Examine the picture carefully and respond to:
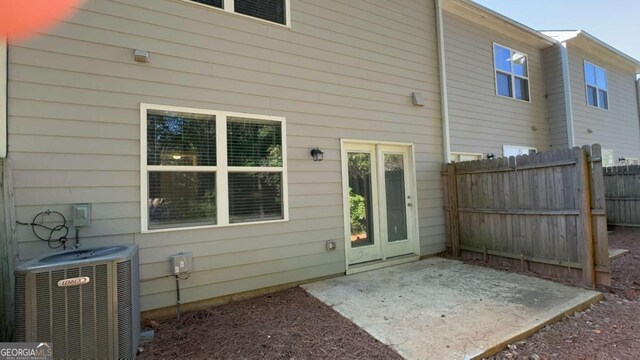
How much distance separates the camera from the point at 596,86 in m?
10.2

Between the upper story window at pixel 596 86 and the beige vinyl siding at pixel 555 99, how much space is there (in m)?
1.72

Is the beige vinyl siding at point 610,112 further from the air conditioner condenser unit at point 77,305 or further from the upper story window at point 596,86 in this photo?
the air conditioner condenser unit at point 77,305

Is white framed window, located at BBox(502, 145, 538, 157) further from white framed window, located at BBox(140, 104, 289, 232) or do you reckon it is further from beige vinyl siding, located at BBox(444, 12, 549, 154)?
white framed window, located at BBox(140, 104, 289, 232)

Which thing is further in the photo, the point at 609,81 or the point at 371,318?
the point at 609,81

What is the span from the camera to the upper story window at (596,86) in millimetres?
9945

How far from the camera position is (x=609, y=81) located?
35.6 ft

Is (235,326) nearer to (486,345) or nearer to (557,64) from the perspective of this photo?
(486,345)

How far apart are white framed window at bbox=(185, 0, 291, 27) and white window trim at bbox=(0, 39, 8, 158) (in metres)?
2.00

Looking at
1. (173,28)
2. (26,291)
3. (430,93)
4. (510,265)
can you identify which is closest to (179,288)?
(26,291)

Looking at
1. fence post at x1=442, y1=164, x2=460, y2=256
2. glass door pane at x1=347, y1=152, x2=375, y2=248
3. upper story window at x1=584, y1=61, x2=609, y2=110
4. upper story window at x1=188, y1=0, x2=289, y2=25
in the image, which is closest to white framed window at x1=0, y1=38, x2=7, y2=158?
upper story window at x1=188, y1=0, x2=289, y2=25

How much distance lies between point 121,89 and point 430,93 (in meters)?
5.15

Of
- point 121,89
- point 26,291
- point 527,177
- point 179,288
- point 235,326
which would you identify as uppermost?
point 121,89

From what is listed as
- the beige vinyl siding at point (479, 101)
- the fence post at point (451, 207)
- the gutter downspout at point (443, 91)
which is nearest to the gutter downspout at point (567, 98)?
the beige vinyl siding at point (479, 101)

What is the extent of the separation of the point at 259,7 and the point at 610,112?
12203 millimetres
